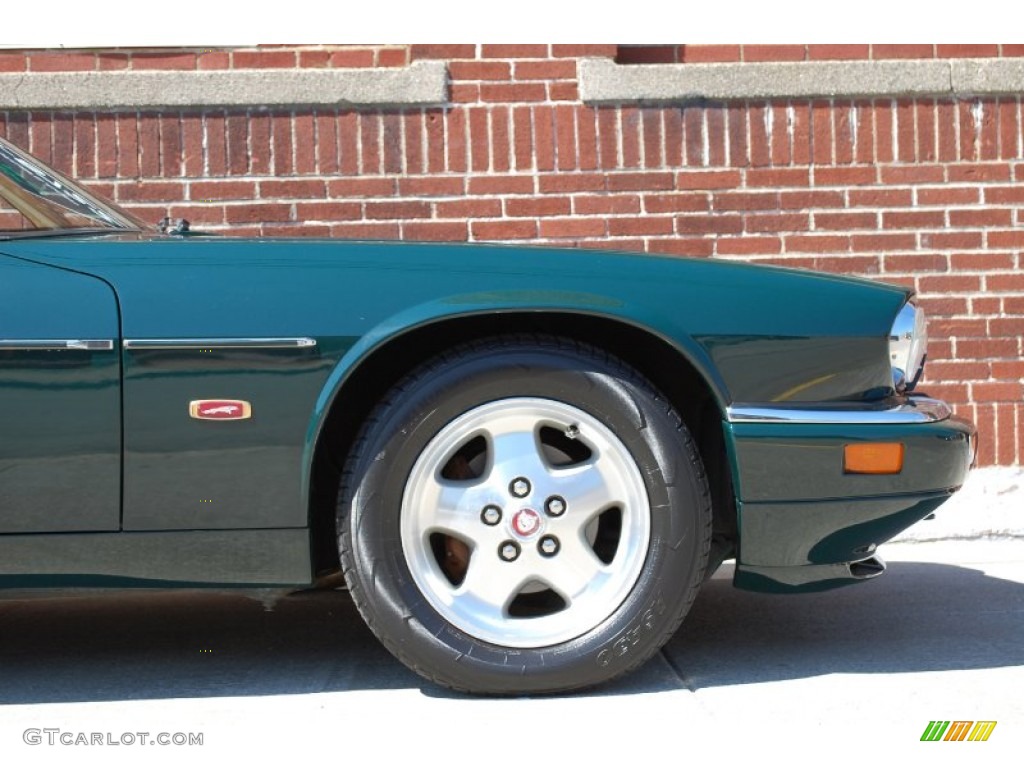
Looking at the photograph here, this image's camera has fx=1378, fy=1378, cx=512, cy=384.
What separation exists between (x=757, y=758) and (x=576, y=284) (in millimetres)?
1073

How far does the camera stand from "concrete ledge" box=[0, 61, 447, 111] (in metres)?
5.55

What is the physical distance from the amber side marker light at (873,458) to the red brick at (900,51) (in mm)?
3152

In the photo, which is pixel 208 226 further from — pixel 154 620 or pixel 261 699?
pixel 261 699

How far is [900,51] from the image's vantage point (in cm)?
577

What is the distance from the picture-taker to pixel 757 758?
8.69 feet

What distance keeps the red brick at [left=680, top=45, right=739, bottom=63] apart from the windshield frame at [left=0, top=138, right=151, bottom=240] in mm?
2838

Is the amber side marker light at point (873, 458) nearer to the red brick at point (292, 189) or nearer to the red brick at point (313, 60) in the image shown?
the red brick at point (292, 189)

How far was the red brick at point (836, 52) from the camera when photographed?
227 inches

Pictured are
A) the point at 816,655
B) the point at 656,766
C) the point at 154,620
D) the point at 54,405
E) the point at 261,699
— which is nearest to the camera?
the point at 656,766

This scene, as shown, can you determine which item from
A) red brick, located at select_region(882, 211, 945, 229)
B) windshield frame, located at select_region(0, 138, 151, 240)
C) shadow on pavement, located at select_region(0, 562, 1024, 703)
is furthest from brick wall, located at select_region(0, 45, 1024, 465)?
windshield frame, located at select_region(0, 138, 151, 240)

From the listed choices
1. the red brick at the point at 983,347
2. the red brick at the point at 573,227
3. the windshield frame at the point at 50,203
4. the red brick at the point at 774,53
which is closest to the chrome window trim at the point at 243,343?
the windshield frame at the point at 50,203

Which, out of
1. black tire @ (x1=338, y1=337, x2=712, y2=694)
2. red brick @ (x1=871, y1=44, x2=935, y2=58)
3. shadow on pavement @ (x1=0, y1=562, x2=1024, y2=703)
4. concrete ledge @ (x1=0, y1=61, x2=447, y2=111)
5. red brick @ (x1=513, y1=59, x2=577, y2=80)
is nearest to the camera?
black tire @ (x1=338, y1=337, x2=712, y2=694)

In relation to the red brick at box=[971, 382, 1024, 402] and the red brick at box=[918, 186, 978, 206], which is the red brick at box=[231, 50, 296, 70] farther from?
the red brick at box=[971, 382, 1024, 402]

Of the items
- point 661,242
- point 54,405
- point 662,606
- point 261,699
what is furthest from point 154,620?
point 661,242
